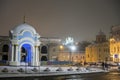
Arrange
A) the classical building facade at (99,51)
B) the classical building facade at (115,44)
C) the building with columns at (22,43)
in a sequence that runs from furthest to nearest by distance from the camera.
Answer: the classical building facade at (99,51) < the classical building facade at (115,44) < the building with columns at (22,43)

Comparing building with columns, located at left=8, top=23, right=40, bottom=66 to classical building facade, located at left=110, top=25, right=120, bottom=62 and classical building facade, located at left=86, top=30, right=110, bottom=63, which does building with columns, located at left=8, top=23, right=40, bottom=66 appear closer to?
classical building facade, located at left=110, top=25, right=120, bottom=62

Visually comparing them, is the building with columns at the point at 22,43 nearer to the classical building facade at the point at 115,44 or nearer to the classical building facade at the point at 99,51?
the classical building facade at the point at 115,44

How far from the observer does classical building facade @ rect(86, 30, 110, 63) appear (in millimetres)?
101450

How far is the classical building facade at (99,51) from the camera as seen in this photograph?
101m

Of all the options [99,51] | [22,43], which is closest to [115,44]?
[99,51]

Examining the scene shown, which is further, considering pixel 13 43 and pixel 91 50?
pixel 91 50

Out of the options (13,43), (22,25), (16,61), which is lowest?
(16,61)

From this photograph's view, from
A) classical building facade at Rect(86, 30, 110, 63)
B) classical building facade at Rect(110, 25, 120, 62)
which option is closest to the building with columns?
classical building facade at Rect(110, 25, 120, 62)

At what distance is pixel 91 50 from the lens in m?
115

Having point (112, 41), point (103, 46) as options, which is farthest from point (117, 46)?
point (103, 46)

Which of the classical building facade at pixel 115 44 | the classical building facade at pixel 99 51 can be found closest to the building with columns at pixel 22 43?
the classical building facade at pixel 115 44

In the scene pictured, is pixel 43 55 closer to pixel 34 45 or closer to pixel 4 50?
pixel 4 50

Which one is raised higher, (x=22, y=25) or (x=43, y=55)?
(x=22, y=25)

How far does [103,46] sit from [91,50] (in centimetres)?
1078
